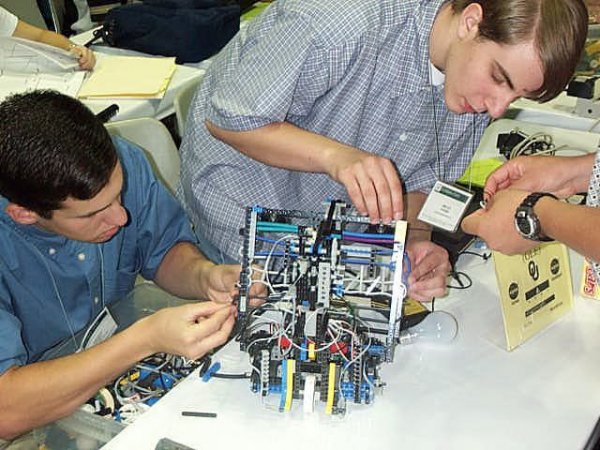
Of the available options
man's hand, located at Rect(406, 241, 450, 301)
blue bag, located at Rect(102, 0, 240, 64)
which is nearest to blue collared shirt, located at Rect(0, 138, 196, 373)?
man's hand, located at Rect(406, 241, 450, 301)

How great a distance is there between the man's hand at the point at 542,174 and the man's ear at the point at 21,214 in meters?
0.88

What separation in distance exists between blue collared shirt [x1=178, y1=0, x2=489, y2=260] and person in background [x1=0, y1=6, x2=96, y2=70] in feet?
3.39

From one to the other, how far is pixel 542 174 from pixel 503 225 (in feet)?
0.78

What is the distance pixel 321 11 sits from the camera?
48.5 inches

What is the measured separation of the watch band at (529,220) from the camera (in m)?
1.18

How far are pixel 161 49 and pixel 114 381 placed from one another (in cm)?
164

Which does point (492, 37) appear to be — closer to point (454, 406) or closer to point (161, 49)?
point (454, 406)

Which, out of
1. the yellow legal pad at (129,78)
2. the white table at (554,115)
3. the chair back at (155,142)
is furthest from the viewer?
the yellow legal pad at (129,78)

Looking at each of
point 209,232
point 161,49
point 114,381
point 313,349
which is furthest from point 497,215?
point 161,49

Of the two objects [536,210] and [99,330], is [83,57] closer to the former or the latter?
[99,330]

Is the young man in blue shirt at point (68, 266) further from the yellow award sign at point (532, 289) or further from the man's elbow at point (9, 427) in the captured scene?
the yellow award sign at point (532, 289)

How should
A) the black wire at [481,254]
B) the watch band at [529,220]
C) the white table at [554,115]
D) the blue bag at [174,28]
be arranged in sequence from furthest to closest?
the blue bag at [174,28] < the white table at [554,115] < the black wire at [481,254] < the watch band at [529,220]

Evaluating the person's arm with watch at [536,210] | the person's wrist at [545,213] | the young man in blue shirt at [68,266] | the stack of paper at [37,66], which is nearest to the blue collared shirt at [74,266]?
the young man in blue shirt at [68,266]

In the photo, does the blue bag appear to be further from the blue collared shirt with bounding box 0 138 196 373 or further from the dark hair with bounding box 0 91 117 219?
the dark hair with bounding box 0 91 117 219
